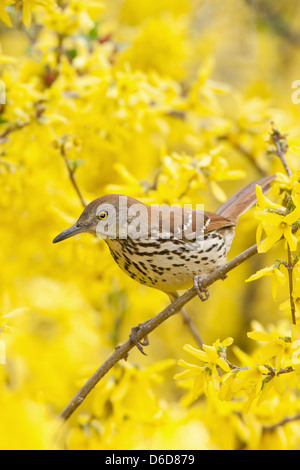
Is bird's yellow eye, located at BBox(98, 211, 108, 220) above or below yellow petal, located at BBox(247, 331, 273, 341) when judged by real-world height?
above

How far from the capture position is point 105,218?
347 centimetres

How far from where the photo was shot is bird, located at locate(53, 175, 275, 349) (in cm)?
347

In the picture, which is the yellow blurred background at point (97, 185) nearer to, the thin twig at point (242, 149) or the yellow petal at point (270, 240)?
the thin twig at point (242, 149)

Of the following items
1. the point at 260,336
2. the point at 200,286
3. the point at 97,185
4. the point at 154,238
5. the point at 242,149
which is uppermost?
the point at 97,185

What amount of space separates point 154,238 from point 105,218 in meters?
0.28

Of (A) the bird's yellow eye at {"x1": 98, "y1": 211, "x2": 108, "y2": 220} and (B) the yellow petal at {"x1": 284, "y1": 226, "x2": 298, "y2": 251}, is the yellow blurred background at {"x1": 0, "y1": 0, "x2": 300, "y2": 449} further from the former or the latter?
(B) the yellow petal at {"x1": 284, "y1": 226, "x2": 298, "y2": 251}

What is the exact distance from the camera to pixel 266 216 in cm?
261

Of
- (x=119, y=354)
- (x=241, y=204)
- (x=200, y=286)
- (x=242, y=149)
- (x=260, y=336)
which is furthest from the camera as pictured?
(x=242, y=149)

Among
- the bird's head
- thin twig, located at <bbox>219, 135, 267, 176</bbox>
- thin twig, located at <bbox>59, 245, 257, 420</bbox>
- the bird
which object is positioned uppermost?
thin twig, located at <bbox>219, 135, 267, 176</bbox>

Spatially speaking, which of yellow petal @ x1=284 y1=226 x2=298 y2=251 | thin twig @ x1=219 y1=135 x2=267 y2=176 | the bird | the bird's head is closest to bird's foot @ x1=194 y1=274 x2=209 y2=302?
the bird

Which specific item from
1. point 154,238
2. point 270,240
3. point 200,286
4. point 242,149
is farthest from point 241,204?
point 270,240

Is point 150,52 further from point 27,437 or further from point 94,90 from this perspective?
point 27,437

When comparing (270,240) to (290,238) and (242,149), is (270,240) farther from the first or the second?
(242,149)

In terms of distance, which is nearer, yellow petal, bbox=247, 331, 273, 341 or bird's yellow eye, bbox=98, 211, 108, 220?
yellow petal, bbox=247, 331, 273, 341
